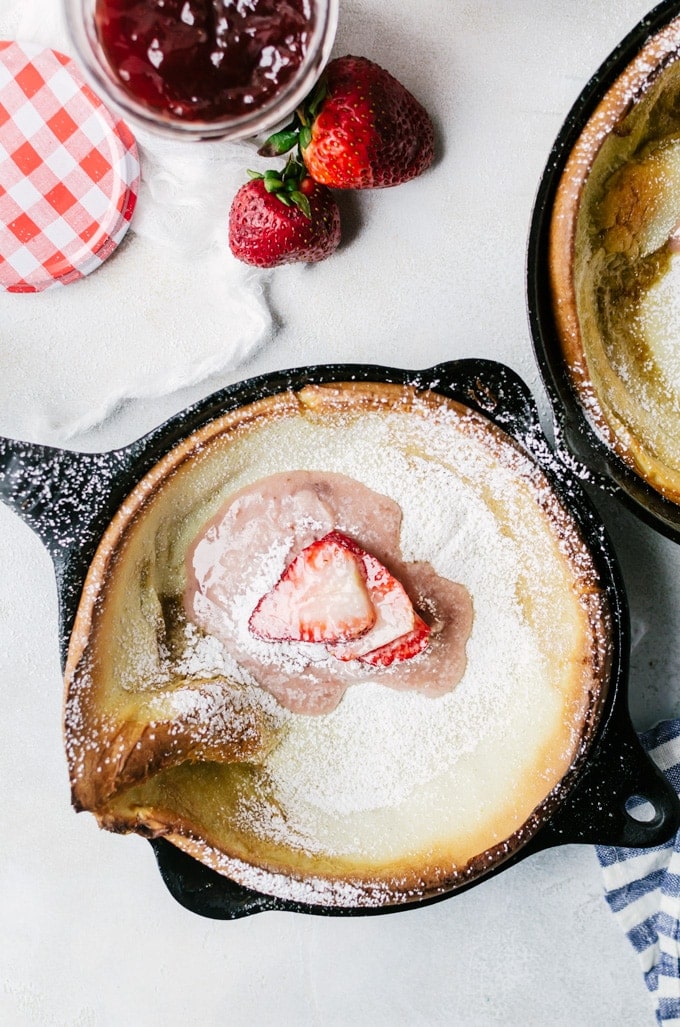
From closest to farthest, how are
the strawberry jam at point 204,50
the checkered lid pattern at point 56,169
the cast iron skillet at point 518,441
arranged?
the strawberry jam at point 204,50
the cast iron skillet at point 518,441
the checkered lid pattern at point 56,169

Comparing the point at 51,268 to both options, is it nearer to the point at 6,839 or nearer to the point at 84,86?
the point at 84,86

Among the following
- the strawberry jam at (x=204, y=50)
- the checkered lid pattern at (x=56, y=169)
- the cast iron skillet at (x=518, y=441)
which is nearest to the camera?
the strawberry jam at (x=204, y=50)

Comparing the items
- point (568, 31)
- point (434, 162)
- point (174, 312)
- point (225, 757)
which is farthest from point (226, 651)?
point (568, 31)

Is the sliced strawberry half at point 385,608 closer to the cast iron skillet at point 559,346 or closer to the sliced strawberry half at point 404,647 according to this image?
the sliced strawberry half at point 404,647

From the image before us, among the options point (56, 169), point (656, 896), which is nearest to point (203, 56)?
point (56, 169)

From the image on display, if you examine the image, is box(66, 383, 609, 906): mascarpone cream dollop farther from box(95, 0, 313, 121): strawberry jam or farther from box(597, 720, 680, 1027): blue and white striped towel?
box(95, 0, 313, 121): strawberry jam

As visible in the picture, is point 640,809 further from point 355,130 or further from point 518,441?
point 355,130

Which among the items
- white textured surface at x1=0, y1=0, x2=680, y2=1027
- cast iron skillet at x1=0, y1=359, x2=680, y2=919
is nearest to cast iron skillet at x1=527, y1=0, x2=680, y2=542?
cast iron skillet at x1=0, y1=359, x2=680, y2=919

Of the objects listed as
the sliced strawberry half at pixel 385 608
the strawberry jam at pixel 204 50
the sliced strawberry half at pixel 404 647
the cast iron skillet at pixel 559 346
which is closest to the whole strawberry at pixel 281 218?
the strawberry jam at pixel 204 50
